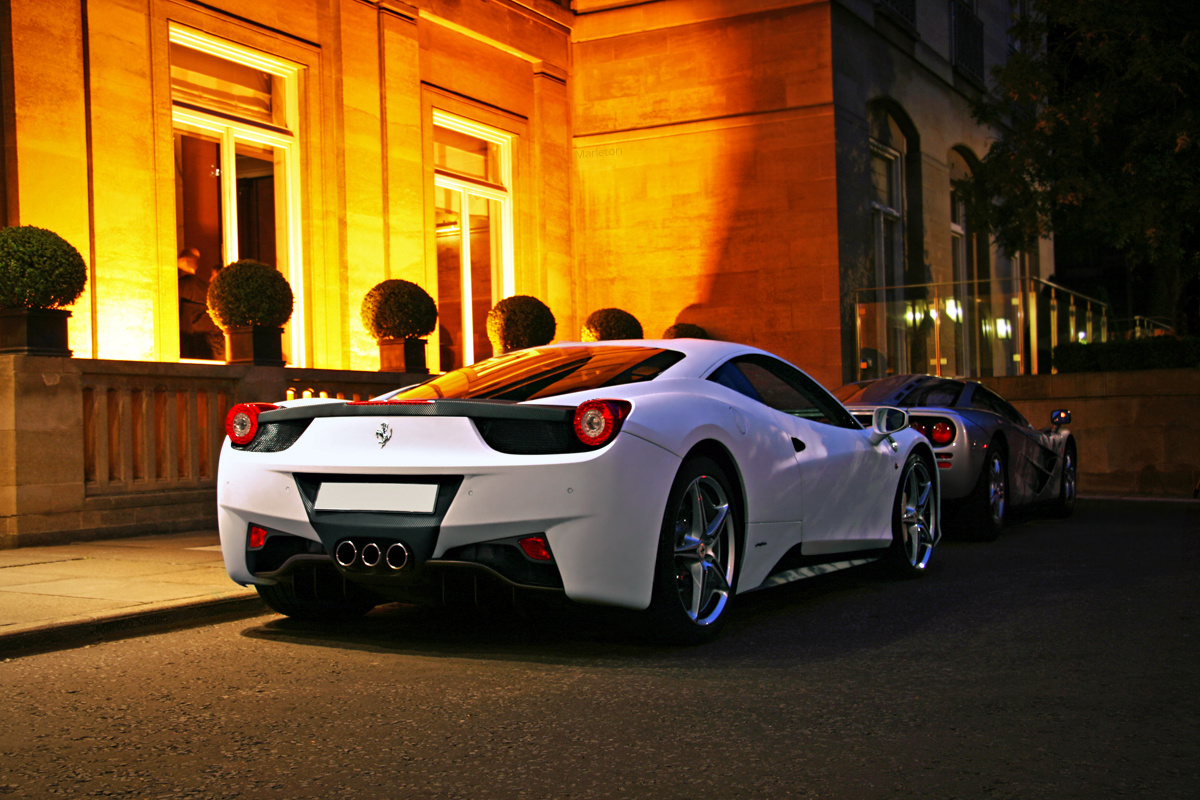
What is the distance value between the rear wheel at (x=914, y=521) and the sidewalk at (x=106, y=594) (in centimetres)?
372

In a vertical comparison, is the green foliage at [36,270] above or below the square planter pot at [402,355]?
above

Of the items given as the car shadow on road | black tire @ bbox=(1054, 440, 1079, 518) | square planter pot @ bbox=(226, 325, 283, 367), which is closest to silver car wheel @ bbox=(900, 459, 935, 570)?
the car shadow on road

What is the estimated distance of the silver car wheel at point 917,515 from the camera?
7.90 metres

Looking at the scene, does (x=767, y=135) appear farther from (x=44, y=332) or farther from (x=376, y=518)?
(x=376, y=518)

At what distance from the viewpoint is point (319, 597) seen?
20.1 ft

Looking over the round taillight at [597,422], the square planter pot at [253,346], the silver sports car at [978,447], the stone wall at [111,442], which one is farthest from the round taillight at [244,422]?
the square planter pot at [253,346]

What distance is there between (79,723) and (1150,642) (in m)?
4.43

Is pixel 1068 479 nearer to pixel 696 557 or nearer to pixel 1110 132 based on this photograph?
pixel 696 557

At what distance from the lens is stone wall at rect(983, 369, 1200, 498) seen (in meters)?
16.6

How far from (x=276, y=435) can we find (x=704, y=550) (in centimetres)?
195

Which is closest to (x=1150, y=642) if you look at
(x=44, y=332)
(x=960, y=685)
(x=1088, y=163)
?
(x=960, y=685)

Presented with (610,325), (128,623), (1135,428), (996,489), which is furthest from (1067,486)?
(128,623)

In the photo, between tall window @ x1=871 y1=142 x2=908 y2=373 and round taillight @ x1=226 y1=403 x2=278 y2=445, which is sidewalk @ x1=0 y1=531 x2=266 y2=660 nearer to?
round taillight @ x1=226 y1=403 x2=278 y2=445

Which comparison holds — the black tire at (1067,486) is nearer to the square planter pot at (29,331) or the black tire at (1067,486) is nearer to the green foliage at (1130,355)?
the green foliage at (1130,355)
